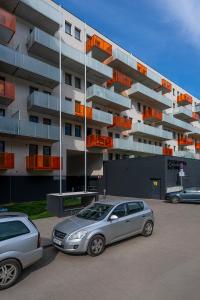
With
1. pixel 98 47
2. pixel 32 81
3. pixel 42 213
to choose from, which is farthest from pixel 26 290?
pixel 98 47

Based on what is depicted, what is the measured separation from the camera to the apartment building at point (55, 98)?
22969 mm

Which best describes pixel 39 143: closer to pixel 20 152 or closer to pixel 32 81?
pixel 20 152

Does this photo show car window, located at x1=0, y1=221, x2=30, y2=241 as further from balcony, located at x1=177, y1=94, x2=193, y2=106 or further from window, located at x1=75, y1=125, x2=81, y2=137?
balcony, located at x1=177, y1=94, x2=193, y2=106

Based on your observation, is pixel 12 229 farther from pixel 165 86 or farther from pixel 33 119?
pixel 165 86

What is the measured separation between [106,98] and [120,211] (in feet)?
71.1

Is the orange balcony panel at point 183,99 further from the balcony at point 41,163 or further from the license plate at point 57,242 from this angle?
the license plate at point 57,242

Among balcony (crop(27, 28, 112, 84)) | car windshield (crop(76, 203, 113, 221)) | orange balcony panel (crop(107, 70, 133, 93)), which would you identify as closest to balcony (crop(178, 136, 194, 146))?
orange balcony panel (crop(107, 70, 133, 93))

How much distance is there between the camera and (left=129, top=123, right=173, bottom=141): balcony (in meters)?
35.2

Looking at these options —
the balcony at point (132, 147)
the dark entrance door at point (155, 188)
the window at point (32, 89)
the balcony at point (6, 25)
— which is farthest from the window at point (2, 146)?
the dark entrance door at point (155, 188)

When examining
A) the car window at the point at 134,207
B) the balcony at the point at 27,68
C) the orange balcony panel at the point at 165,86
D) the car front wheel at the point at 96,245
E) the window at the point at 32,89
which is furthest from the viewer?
the orange balcony panel at the point at 165,86

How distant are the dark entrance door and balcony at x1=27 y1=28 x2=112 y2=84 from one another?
42.0 ft

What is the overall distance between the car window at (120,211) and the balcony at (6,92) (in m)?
15.6

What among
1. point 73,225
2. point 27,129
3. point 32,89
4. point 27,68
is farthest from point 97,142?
point 73,225

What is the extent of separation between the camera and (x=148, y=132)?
1432 inches
